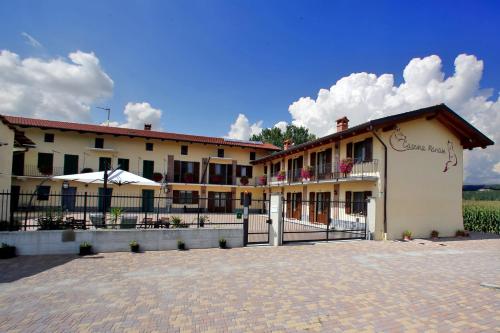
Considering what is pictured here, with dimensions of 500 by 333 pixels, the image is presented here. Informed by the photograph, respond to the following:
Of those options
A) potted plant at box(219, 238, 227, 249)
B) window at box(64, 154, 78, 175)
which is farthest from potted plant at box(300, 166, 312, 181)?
window at box(64, 154, 78, 175)

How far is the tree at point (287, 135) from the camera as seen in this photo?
2208 inches

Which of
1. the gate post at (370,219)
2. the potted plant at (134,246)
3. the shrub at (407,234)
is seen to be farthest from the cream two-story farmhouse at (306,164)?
the potted plant at (134,246)

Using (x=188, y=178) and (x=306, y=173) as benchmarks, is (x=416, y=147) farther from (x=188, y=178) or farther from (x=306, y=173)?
(x=188, y=178)

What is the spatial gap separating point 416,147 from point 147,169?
23.2 meters

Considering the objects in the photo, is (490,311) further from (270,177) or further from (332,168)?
(270,177)

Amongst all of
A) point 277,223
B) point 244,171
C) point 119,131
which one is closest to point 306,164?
point 244,171

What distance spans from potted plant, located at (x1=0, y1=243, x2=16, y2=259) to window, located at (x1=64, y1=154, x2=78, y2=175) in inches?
788

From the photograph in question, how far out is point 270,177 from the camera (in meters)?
28.8

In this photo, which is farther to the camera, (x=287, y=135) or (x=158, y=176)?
(x=287, y=135)

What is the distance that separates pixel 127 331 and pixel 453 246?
13887 millimetres

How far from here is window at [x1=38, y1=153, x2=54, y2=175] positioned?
25.1 m

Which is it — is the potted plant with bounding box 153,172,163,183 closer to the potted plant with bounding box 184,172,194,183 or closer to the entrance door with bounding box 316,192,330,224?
the potted plant with bounding box 184,172,194,183

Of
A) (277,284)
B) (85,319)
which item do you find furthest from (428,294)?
(85,319)

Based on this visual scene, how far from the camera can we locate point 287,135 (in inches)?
2215
